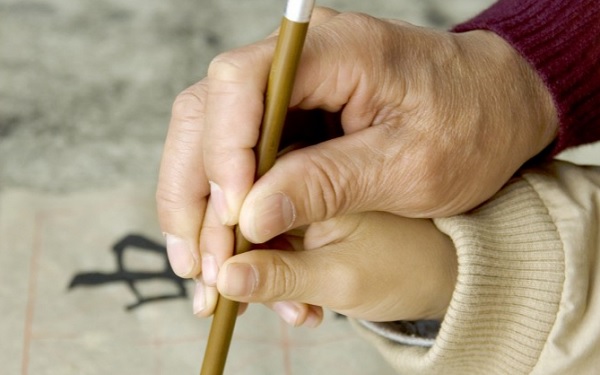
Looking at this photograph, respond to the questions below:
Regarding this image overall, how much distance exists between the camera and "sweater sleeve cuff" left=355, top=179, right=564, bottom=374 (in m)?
0.57

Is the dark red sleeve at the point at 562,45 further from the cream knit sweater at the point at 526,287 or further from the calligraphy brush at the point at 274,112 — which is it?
the calligraphy brush at the point at 274,112

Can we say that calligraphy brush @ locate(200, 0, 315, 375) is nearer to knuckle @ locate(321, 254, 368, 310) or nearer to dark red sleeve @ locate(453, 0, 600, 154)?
knuckle @ locate(321, 254, 368, 310)

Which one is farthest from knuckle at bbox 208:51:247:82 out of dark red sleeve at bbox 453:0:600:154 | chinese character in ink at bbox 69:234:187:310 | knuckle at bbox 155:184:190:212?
chinese character in ink at bbox 69:234:187:310

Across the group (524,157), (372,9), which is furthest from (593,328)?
(372,9)

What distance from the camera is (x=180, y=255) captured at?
0.58 m

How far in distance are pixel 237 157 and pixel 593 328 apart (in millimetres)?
284

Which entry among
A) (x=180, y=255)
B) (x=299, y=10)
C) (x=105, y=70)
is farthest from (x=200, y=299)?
(x=105, y=70)

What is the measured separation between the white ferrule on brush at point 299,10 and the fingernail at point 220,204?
0.41 ft

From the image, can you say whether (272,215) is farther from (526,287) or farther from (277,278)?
(526,287)

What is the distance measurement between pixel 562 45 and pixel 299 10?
0.90 ft

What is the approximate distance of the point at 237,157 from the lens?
470 mm

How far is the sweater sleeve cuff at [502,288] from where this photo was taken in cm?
57

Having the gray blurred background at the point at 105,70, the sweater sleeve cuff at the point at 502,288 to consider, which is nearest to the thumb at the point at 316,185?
the sweater sleeve cuff at the point at 502,288

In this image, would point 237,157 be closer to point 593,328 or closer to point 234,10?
point 593,328
